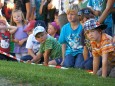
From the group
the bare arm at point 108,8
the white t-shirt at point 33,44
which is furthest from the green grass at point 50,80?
the white t-shirt at point 33,44

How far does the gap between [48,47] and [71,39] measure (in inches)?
23.1

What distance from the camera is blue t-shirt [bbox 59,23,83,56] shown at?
1087 cm

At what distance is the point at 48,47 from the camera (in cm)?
1113

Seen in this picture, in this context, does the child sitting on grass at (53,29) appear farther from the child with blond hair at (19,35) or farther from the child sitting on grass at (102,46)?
the child sitting on grass at (102,46)

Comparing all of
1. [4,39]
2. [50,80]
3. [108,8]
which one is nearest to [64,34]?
[108,8]

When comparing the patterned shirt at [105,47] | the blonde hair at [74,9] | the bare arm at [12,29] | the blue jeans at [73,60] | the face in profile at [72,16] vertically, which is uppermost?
the blonde hair at [74,9]

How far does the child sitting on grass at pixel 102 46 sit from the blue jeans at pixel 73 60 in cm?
168

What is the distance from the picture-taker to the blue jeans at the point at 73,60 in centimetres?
1056

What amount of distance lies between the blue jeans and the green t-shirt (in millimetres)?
493

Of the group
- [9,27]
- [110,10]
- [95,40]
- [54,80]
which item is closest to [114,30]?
[110,10]

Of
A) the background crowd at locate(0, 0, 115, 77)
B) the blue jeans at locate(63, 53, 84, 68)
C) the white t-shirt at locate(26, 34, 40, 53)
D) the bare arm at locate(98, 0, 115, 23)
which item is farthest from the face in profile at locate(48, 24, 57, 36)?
the bare arm at locate(98, 0, 115, 23)

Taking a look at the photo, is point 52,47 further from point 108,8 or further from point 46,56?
point 108,8

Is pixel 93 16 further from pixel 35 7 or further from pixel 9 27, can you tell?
pixel 35 7

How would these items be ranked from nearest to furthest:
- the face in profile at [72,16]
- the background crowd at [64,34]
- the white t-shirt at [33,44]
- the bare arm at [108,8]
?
the background crowd at [64,34] → the bare arm at [108,8] → the face in profile at [72,16] → the white t-shirt at [33,44]
